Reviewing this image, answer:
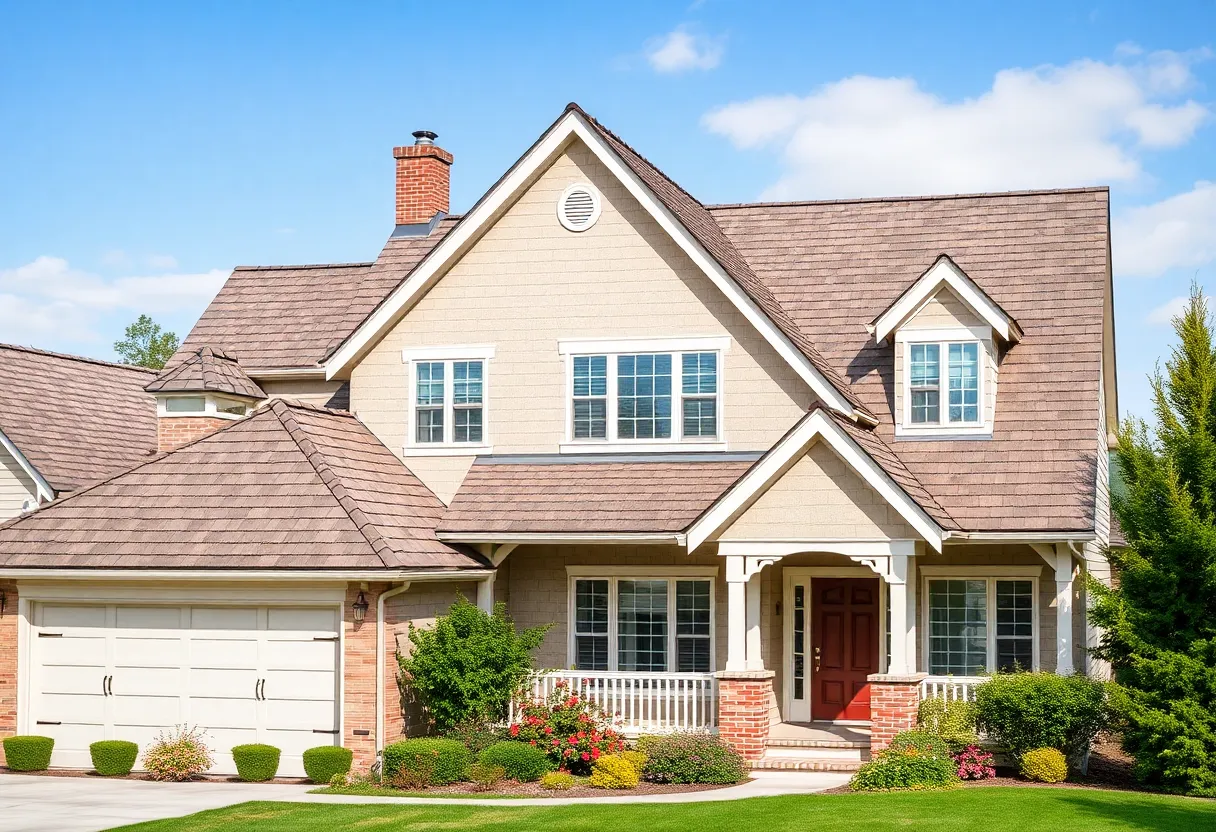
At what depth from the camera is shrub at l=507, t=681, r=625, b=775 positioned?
1927 centimetres

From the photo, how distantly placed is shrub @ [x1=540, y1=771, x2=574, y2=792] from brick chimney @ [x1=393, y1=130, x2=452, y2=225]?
40.2 feet

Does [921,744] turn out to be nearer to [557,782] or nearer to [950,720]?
[950,720]

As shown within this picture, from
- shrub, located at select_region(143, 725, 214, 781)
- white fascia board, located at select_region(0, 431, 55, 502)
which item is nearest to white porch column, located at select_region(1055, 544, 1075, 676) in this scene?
shrub, located at select_region(143, 725, 214, 781)

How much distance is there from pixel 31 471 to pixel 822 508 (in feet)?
47.9

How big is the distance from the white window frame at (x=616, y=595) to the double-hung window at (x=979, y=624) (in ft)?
10.4

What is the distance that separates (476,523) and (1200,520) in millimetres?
9769

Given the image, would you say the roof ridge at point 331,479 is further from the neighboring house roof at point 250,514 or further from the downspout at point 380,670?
the downspout at point 380,670

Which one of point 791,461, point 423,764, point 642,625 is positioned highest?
point 791,461

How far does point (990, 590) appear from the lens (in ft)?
70.1

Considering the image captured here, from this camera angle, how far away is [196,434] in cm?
2275

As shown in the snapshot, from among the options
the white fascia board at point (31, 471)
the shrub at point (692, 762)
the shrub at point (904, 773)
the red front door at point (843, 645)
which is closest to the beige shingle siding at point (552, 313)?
the red front door at point (843, 645)

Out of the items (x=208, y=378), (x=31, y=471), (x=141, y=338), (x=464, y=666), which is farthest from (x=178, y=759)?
(x=141, y=338)

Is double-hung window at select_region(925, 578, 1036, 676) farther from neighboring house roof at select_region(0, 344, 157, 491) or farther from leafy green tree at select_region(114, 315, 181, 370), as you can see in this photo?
leafy green tree at select_region(114, 315, 181, 370)

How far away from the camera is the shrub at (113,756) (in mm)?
19312
